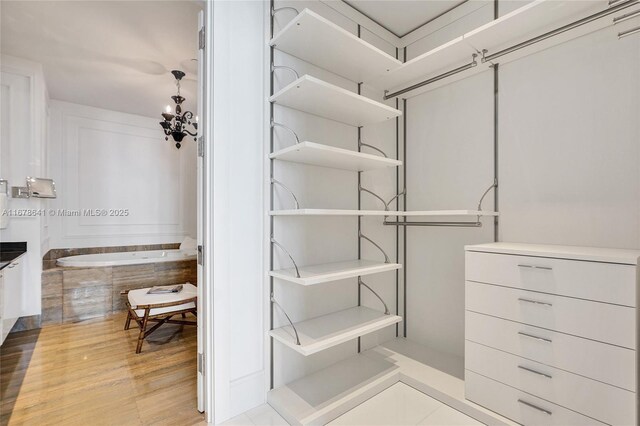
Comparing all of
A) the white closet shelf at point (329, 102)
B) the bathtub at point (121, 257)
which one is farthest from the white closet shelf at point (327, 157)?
the bathtub at point (121, 257)

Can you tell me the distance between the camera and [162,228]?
477 cm

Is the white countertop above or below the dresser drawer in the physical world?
above

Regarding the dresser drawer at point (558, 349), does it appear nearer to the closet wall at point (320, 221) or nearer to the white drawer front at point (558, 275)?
the white drawer front at point (558, 275)

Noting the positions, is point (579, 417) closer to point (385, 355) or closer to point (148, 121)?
point (385, 355)

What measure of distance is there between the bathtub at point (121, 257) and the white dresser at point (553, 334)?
349 centimetres

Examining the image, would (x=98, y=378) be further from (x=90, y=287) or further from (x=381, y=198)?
(x=381, y=198)

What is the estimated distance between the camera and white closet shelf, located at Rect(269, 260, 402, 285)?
1.47m

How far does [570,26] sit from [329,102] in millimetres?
1282

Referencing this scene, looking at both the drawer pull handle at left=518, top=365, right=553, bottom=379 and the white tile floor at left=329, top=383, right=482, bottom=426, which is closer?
the drawer pull handle at left=518, top=365, right=553, bottom=379

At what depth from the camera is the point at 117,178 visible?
434cm

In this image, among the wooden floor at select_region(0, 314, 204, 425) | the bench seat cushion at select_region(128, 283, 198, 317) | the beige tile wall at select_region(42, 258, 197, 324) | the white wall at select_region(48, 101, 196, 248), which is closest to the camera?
the wooden floor at select_region(0, 314, 204, 425)

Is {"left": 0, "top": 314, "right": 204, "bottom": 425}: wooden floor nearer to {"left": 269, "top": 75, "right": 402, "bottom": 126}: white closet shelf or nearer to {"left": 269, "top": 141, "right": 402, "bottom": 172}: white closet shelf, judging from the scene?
{"left": 269, "top": 141, "right": 402, "bottom": 172}: white closet shelf

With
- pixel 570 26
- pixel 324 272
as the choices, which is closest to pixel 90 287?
pixel 324 272

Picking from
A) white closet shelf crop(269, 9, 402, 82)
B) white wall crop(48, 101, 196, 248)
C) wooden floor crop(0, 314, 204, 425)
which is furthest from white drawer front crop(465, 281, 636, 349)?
white wall crop(48, 101, 196, 248)
